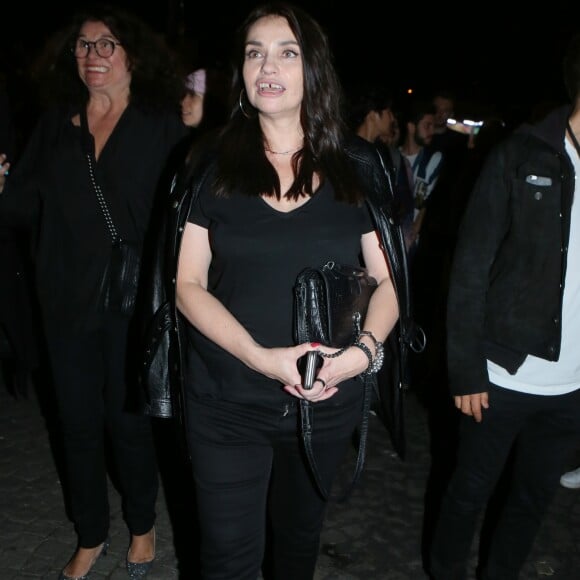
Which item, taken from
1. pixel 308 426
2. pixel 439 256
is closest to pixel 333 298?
pixel 308 426

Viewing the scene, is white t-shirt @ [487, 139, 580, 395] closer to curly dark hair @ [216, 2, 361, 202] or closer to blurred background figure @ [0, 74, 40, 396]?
curly dark hair @ [216, 2, 361, 202]

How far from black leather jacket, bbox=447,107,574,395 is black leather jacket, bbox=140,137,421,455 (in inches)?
10.3

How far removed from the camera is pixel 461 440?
2709 millimetres

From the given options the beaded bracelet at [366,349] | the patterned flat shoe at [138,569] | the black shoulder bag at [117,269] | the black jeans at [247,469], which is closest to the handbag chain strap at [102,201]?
the black shoulder bag at [117,269]

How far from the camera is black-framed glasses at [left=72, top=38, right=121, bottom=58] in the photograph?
2820mm

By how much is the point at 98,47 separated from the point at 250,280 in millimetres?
1342

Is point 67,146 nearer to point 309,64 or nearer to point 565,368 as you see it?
point 309,64

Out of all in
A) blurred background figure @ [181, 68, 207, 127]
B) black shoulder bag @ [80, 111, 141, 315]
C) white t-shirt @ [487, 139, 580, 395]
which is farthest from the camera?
blurred background figure @ [181, 68, 207, 127]

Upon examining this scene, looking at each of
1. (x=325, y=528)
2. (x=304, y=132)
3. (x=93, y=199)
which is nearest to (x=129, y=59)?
(x=93, y=199)

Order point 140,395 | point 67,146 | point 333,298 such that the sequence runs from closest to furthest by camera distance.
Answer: point 333,298, point 140,395, point 67,146

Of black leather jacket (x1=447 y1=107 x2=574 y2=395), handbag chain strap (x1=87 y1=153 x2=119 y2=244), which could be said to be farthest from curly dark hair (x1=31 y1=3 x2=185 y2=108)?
black leather jacket (x1=447 y1=107 x2=574 y2=395)

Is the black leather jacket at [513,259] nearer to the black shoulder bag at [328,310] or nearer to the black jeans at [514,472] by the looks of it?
the black jeans at [514,472]

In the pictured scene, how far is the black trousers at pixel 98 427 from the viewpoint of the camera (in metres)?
2.79

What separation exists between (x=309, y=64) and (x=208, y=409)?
3.52 feet
